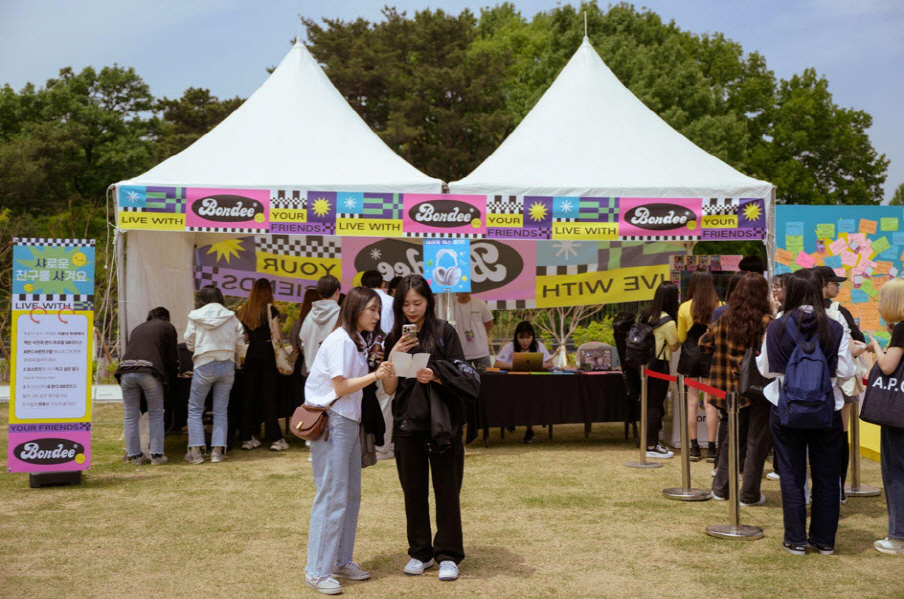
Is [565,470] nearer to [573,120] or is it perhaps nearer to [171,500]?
[171,500]

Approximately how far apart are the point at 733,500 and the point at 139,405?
16.9 ft

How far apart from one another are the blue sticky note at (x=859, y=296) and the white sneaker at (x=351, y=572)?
26.5 feet

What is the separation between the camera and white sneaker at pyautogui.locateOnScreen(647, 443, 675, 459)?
802 cm

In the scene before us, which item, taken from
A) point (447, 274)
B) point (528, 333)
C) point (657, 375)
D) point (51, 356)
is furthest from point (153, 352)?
point (657, 375)

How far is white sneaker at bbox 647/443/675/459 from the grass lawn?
10.5 inches

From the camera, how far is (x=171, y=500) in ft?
20.7

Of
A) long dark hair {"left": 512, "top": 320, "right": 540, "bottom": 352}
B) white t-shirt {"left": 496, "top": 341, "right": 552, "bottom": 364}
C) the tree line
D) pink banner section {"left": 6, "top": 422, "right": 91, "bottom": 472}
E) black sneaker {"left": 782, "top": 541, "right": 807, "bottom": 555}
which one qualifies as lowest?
black sneaker {"left": 782, "top": 541, "right": 807, "bottom": 555}

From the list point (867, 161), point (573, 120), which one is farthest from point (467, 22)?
point (573, 120)

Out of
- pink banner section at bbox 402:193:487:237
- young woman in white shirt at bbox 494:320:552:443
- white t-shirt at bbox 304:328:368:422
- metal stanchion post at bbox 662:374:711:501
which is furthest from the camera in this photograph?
young woman in white shirt at bbox 494:320:552:443

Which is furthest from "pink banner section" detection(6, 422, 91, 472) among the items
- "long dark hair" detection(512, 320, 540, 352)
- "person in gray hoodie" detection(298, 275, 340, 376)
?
"long dark hair" detection(512, 320, 540, 352)

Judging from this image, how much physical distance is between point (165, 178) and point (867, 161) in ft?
91.3

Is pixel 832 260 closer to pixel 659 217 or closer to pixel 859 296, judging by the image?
pixel 859 296

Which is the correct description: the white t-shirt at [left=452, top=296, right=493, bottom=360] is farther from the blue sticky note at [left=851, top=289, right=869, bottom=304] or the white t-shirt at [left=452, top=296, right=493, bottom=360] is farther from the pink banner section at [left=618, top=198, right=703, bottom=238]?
the blue sticky note at [left=851, top=289, right=869, bottom=304]

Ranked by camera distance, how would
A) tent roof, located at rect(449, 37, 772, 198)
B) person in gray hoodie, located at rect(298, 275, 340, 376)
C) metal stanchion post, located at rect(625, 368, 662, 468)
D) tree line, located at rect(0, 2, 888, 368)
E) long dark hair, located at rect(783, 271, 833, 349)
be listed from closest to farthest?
long dark hair, located at rect(783, 271, 833, 349)
metal stanchion post, located at rect(625, 368, 662, 468)
person in gray hoodie, located at rect(298, 275, 340, 376)
tent roof, located at rect(449, 37, 772, 198)
tree line, located at rect(0, 2, 888, 368)
